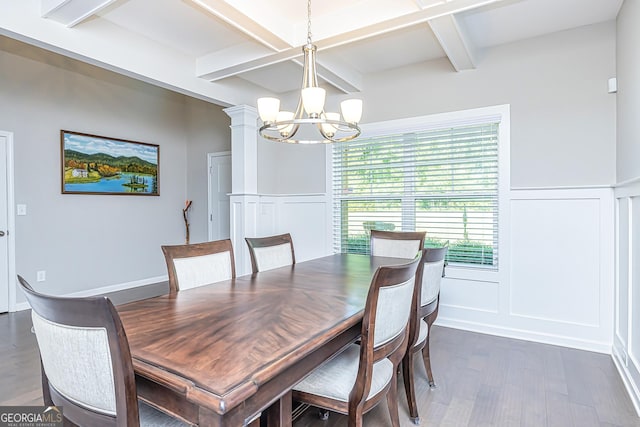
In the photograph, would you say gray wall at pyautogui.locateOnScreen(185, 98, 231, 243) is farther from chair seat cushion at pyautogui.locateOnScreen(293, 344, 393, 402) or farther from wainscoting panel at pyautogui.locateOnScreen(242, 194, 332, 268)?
chair seat cushion at pyautogui.locateOnScreen(293, 344, 393, 402)

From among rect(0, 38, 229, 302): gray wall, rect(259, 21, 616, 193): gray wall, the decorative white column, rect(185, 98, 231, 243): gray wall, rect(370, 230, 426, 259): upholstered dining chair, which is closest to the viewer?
rect(259, 21, 616, 193): gray wall

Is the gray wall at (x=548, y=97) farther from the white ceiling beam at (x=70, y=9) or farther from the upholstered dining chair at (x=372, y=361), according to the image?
the white ceiling beam at (x=70, y=9)

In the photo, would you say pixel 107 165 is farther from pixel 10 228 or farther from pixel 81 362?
pixel 81 362

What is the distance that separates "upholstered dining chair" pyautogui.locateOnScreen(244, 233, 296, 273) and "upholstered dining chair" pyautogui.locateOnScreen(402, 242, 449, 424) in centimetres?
118

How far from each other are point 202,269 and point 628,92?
3.05 meters

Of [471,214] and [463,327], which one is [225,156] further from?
[463,327]

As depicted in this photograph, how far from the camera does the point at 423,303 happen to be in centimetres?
205

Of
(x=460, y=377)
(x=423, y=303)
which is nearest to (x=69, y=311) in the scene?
(x=423, y=303)

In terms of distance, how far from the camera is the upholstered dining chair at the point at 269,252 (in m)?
2.61

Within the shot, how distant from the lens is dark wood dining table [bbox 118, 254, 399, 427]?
92cm

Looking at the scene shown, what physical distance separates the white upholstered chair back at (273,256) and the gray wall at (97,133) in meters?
3.08

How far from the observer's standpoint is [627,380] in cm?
229

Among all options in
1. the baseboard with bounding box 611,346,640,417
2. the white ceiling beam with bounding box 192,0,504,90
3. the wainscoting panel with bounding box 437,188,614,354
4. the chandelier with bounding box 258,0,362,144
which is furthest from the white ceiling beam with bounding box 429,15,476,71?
the baseboard with bounding box 611,346,640,417

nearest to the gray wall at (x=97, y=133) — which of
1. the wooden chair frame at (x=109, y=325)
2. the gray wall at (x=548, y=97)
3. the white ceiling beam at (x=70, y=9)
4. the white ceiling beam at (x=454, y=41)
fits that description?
the white ceiling beam at (x=70, y=9)
